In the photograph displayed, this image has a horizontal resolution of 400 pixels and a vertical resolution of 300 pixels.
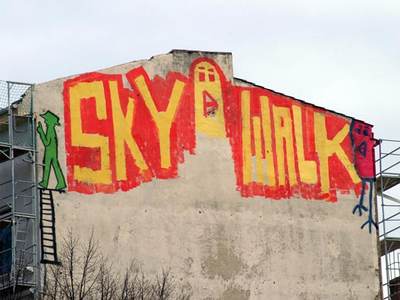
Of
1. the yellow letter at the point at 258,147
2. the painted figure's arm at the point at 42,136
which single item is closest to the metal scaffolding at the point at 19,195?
the painted figure's arm at the point at 42,136

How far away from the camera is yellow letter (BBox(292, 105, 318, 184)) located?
4853cm

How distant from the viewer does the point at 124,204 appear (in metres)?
44.9

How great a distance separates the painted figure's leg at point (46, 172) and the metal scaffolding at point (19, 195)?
0.83 feet

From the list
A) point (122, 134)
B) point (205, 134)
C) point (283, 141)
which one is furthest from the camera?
point (283, 141)

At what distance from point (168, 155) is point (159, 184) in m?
0.99

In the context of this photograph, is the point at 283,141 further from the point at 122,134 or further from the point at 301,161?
the point at 122,134

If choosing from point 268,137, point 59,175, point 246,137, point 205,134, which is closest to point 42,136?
point 59,175

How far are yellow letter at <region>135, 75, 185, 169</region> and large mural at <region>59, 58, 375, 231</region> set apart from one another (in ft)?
0.09

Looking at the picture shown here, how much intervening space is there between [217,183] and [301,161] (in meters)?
3.23

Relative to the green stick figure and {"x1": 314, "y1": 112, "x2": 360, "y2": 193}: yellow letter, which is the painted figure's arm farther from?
{"x1": 314, "y1": 112, "x2": 360, "y2": 193}: yellow letter

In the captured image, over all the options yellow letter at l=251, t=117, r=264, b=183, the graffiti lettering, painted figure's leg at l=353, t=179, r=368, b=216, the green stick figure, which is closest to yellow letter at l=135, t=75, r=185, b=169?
the graffiti lettering

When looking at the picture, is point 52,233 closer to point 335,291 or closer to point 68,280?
point 68,280

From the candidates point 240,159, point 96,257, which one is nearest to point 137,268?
point 96,257

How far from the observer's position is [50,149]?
44.2m
